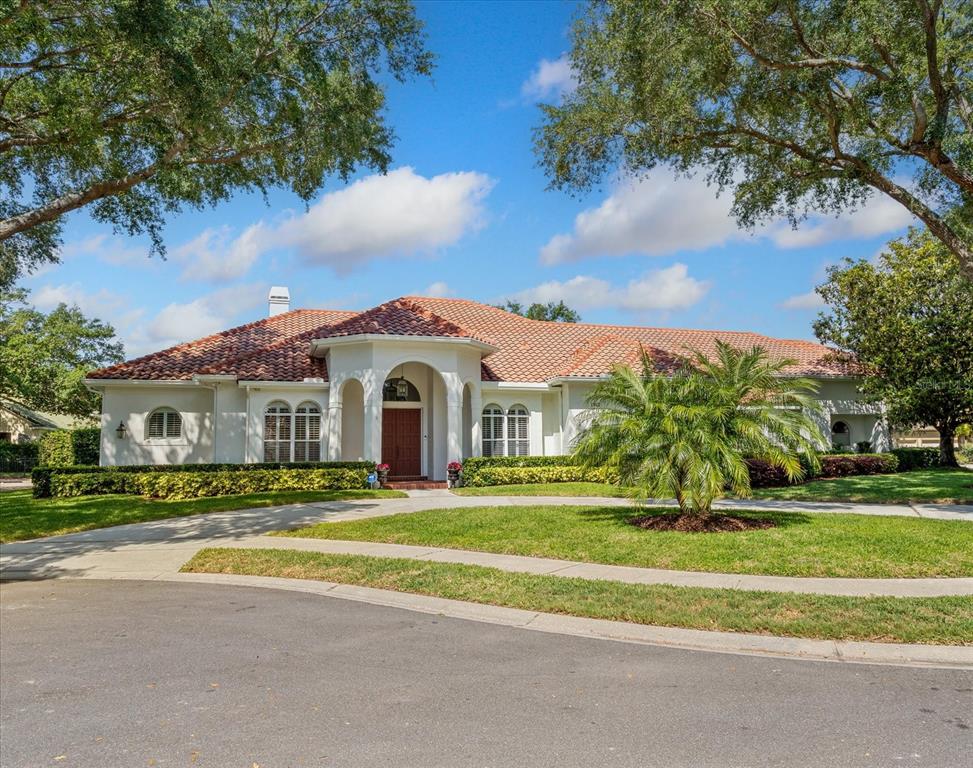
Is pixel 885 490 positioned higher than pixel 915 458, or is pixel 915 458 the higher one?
pixel 915 458

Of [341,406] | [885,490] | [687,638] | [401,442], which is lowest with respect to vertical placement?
[687,638]

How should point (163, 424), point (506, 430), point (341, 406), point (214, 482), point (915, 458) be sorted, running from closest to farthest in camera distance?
point (214, 482) → point (341, 406) → point (163, 424) → point (506, 430) → point (915, 458)

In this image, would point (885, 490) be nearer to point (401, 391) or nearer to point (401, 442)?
point (401, 442)

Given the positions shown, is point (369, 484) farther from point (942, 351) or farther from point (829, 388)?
point (942, 351)

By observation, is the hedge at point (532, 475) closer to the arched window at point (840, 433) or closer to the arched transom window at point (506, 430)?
the arched transom window at point (506, 430)

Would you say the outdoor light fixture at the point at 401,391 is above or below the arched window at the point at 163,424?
above

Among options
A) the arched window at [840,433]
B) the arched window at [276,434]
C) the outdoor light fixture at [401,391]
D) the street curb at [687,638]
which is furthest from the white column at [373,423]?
the arched window at [840,433]

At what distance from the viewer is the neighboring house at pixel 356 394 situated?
2188cm

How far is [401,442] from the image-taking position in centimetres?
2402

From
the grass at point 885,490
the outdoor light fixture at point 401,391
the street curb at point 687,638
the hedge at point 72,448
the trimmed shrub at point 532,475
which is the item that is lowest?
the street curb at point 687,638

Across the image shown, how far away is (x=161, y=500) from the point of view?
1873cm

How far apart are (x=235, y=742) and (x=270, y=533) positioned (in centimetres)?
907

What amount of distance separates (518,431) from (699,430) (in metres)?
14.0

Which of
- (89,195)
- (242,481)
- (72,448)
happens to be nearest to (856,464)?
(242,481)
